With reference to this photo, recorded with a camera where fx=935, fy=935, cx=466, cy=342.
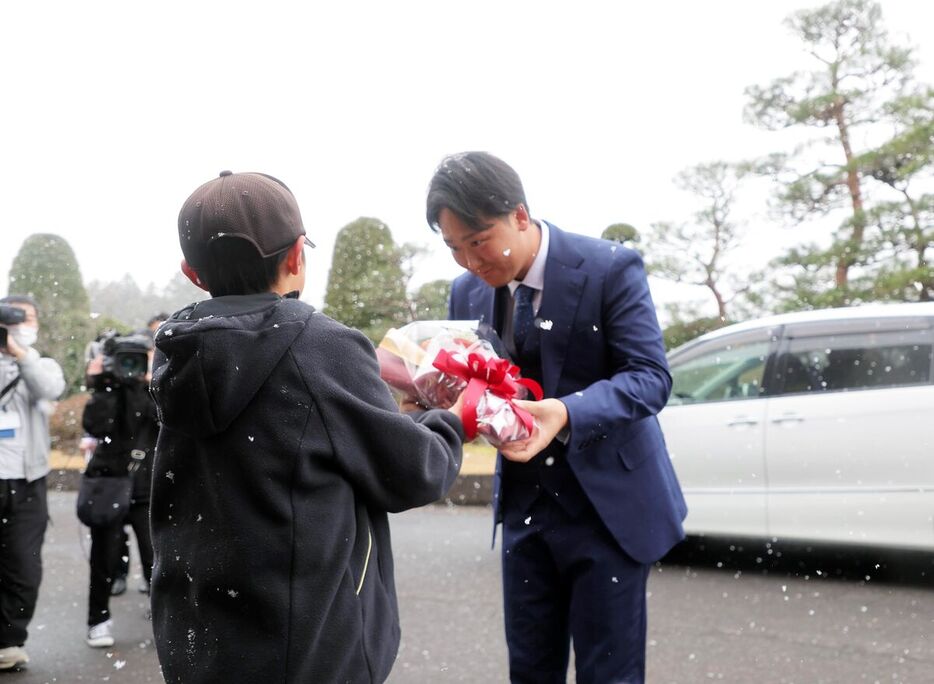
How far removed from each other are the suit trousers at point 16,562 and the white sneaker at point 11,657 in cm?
3

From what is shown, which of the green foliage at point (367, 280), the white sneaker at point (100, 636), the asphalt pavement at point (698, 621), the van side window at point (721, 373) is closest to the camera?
the asphalt pavement at point (698, 621)

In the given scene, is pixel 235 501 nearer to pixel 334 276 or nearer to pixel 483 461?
pixel 483 461

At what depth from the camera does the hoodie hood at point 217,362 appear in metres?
1.70

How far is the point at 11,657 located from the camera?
457 cm

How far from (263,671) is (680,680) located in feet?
9.42

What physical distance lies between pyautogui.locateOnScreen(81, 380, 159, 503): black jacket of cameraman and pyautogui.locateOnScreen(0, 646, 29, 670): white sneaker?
3.16ft

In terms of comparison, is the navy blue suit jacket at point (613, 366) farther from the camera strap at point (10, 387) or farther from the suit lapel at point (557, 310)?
the camera strap at point (10, 387)

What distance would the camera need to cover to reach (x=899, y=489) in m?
5.48

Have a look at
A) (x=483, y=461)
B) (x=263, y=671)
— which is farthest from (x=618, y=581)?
(x=483, y=461)

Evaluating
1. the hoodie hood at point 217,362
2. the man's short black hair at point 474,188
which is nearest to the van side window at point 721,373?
the man's short black hair at point 474,188

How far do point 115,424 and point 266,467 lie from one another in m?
3.88

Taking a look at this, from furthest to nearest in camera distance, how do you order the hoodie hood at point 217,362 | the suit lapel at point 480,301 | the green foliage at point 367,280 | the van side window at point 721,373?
the green foliage at point 367,280
the van side window at point 721,373
the suit lapel at point 480,301
the hoodie hood at point 217,362

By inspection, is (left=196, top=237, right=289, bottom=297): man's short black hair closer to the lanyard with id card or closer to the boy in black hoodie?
the boy in black hoodie

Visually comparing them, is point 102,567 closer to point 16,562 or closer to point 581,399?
point 16,562
